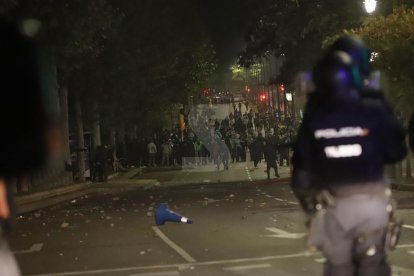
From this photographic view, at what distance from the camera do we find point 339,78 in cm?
384

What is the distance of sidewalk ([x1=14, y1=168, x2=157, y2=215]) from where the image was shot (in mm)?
18977

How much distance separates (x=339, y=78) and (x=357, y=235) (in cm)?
88

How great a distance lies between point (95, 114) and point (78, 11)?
10892 millimetres

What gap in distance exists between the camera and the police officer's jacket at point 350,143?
3.79m

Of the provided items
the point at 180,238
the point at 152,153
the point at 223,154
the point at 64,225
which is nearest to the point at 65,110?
the point at 223,154

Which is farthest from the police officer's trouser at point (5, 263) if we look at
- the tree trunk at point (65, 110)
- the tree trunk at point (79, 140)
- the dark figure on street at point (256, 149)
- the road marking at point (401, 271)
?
the dark figure on street at point (256, 149)

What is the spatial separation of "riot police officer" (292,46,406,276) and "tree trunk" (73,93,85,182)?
2394 cm

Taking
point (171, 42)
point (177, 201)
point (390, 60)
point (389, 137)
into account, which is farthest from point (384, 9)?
point (171, 42)

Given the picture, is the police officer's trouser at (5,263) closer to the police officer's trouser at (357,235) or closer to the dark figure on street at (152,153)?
the police officer's trouser at (357,235)

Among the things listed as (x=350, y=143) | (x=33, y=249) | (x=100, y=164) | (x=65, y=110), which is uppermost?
(x=65, y=110)

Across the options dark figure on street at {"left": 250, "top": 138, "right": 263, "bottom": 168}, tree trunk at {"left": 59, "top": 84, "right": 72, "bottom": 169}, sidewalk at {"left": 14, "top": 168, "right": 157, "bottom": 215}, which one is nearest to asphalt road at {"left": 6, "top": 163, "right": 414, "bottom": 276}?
sidewalk at {"left": 14, "top": 168, "right": 157, "bottom": 215}

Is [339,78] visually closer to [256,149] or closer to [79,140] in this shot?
[79,140]

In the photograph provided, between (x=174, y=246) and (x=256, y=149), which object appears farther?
(x=256, y=149)

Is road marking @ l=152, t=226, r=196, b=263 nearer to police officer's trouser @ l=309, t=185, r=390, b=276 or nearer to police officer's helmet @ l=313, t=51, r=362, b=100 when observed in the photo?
police officer's trouser @ l=309, t=185, r=390, b=276
